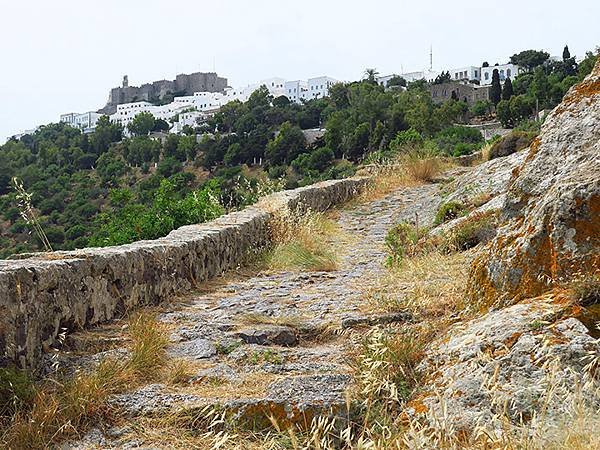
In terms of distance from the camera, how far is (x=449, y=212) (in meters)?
6.92

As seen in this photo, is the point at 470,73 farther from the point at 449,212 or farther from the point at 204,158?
the point at 449,212

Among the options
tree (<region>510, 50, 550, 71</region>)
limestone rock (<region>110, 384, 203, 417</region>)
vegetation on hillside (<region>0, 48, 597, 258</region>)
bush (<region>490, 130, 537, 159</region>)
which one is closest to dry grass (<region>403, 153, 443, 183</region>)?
vegetation on hillside (<region>0, 48, 597, 258</region>)

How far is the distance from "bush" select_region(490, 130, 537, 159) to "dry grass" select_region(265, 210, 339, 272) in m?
4.23

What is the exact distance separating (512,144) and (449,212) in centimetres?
449

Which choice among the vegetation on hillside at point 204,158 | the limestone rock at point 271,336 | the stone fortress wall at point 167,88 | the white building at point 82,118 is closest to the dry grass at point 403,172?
the vegetation on hillside at point 204,158

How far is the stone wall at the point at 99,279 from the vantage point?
8.88 feet

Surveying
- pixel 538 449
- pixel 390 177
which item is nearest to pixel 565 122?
pixel 538 449

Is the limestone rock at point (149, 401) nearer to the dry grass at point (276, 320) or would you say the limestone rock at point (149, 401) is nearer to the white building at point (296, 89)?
the dry grass at point (276, 320)

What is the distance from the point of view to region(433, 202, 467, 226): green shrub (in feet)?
22.4

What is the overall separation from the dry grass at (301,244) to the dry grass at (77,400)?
2.73 m

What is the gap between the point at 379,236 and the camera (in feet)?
24.6

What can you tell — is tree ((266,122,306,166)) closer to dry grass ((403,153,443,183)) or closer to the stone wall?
dry grass ((403,153,443,183))

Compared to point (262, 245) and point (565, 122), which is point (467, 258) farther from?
point (262, 245)

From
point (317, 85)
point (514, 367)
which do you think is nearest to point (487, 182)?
point (514, 367)
